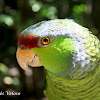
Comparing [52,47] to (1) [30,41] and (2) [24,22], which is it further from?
(2) [24,22]

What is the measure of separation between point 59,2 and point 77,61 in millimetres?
1850

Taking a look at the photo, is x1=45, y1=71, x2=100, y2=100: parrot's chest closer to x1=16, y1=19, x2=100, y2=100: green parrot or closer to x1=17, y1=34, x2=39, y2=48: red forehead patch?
x1=16, y1=19, x2=100, y2=100: green parrot

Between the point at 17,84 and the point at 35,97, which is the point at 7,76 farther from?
the point at 35,97

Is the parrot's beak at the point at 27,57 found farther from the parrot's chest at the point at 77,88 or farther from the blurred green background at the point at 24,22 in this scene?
the blurred green background at the point at 24,22

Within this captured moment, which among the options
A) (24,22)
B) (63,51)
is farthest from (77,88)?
(24,22)

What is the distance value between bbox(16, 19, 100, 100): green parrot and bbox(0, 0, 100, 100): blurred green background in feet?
2.30

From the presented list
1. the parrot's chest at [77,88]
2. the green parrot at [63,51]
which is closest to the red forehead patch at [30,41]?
the green parrot at [63,51]

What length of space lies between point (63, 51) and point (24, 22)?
1.32 metres

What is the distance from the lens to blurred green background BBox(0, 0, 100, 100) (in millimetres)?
1975

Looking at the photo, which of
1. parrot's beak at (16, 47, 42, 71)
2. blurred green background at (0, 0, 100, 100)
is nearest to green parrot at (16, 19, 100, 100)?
parrot's beak at (16, 47, 42, 71)

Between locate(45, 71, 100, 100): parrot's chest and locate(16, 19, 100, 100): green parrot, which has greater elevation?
locate(16, 19, 100, 100): green parrot

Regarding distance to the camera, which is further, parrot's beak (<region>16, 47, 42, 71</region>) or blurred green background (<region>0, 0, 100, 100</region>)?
blurred green background (<region>0, 0, 100, 100</region>)

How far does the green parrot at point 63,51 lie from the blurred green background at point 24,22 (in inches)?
27.6

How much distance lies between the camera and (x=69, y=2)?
263 centimetres
